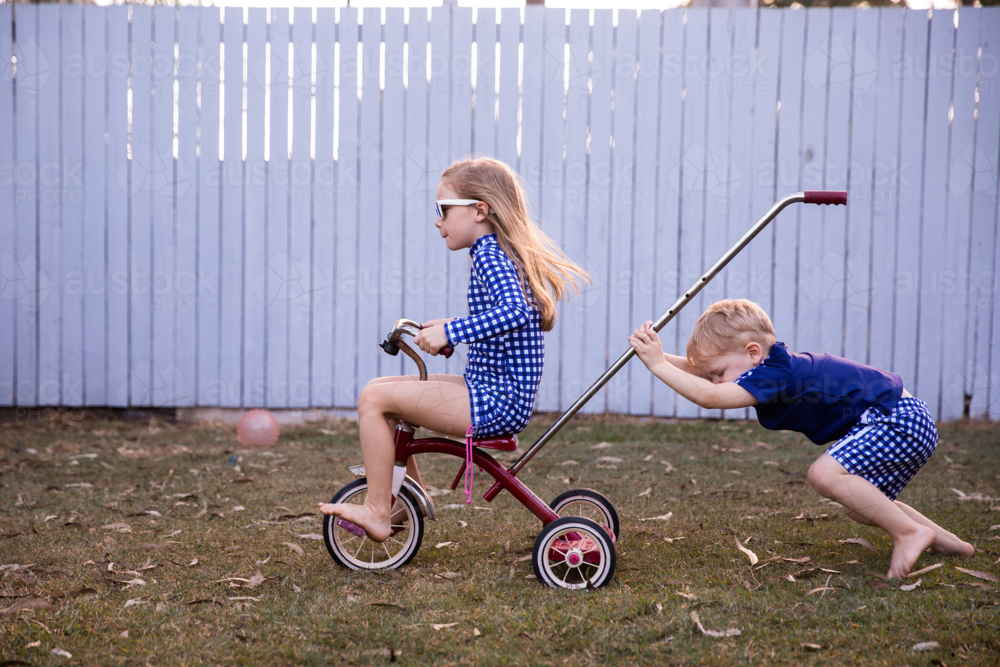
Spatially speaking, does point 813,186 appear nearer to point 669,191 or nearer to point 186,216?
point 669,191

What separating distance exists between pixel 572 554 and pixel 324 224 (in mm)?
3725

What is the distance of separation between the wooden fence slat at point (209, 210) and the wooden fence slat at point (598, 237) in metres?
2.54

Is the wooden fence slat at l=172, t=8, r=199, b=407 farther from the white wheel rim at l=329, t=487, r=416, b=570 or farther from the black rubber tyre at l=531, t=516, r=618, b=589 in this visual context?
the black rubber tyre at l=531, t=516, r=618, b=589

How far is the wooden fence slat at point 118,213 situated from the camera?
563 cm

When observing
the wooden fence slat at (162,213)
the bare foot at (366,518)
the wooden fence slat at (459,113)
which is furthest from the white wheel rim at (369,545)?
the wooden fence slat at (162,213)

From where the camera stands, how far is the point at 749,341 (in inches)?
111

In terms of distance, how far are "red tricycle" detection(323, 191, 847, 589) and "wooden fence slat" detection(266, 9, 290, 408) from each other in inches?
118

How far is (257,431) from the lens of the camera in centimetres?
510

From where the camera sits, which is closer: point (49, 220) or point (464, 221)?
point (464, 221)

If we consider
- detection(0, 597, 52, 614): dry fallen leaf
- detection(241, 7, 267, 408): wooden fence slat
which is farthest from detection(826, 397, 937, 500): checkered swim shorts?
detection(241, 7, 267, 408): wooden fence slat

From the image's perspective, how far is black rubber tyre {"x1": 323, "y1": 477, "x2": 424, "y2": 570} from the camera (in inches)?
110

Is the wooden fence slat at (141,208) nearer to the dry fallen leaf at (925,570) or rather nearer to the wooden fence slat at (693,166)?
the wooden fence slat at (693,166)

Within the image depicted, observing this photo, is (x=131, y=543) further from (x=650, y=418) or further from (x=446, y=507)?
(x=650, y=418)

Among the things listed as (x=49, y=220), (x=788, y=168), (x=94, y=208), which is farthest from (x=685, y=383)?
(x=49, y=220)
